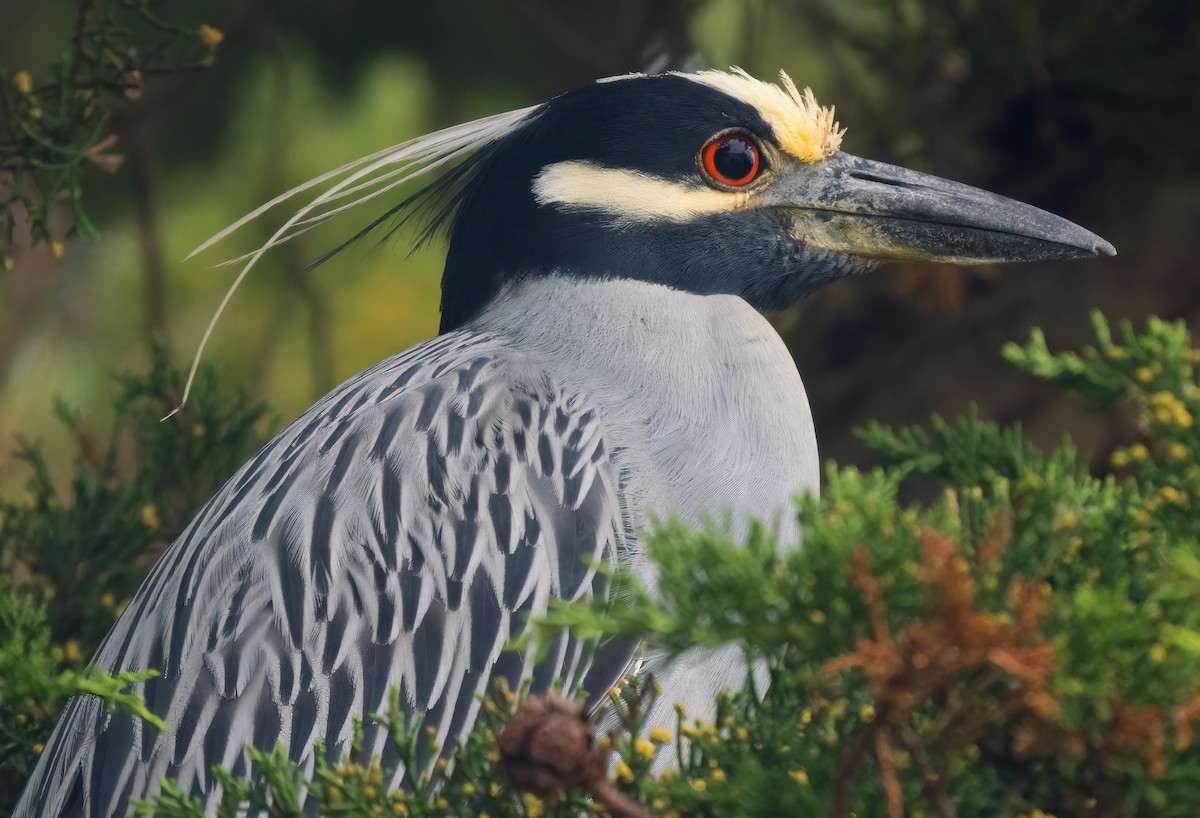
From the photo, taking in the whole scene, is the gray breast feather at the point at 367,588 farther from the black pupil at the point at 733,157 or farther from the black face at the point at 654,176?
the black pupil at the point at 733,157

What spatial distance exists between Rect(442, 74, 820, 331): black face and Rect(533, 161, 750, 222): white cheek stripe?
1cm

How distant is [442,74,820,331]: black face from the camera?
9.95ft

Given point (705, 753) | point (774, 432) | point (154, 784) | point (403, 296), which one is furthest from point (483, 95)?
point (705, 753)

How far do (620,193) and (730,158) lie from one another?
0.26 m

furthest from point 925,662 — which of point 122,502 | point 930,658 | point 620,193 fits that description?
point 122,502

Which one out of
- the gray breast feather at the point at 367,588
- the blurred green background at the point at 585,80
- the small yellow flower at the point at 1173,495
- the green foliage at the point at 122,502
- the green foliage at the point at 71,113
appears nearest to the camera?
the small yellow flower at the point at 1173,495

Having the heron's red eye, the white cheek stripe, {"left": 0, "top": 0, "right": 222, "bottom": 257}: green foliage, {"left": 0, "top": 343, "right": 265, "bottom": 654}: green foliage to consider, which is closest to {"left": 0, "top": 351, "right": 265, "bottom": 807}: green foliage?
{"left": 0, "top": 343, "right": 265, "bottom": 654}: green foliage

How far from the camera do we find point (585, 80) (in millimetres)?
4852

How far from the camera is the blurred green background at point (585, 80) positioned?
13.0ft

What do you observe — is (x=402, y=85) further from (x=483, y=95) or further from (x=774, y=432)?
(x=774, y=432)

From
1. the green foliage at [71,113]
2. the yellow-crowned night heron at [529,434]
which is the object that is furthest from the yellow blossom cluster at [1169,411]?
the green foliage at [71,113]

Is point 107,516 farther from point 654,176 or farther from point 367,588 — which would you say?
point 654,176

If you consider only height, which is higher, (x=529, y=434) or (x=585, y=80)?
(x=585, y=80)

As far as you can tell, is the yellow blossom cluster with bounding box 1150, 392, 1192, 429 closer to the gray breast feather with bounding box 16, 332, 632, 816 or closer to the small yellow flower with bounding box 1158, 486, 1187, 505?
the small yellow flower with bounding box 1158, 486, 1187, 505
